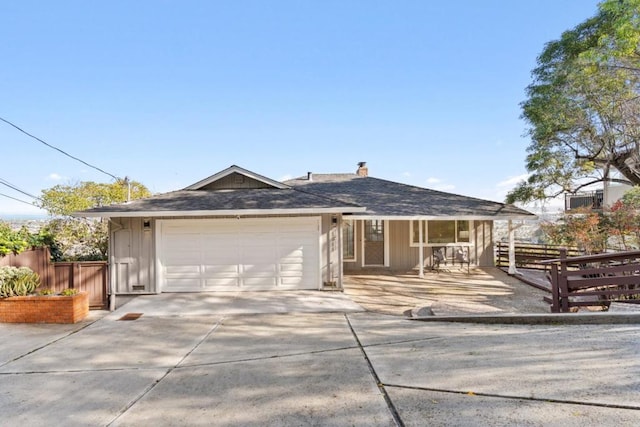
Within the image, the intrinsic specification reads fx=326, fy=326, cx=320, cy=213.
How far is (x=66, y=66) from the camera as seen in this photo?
1259cm

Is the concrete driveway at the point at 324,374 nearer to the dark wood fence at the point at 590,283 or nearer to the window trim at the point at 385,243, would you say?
the dark wood fence at the point at 590,283

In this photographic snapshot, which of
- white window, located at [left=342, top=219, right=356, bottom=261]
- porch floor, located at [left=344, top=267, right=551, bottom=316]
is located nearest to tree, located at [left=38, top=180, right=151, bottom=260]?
white window, located at [left=342, top=219, right=356, bottom=261]

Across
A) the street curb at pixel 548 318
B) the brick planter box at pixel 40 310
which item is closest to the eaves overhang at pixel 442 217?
the street curb at pixel 548 318

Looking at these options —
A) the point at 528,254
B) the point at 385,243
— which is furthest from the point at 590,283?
the point at 528,254

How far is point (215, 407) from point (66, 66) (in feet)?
49.3

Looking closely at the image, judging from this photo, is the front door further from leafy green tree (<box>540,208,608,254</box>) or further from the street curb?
the street curb

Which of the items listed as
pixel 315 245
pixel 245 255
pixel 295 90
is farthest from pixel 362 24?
pixel 245 255

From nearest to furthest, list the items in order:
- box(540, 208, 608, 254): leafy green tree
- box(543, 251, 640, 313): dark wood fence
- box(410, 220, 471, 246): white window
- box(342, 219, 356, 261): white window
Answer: box(543, 251, 640, 313): dark wood fence
box(540, 208, 608, 254): leafy green tree
box(410, 220, 471, 246): white window
box(342, 219, 356, 261): white window

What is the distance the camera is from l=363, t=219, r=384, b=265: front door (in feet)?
42.7

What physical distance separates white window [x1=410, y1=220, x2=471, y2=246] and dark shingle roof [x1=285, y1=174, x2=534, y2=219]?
2.74 feet

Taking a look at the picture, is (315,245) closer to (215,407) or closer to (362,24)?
(215,407)

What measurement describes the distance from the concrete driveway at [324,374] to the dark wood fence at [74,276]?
168cm

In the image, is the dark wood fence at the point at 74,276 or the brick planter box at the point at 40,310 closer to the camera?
the brick planter box at the point at 40,310

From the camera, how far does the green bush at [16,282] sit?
6.62m
